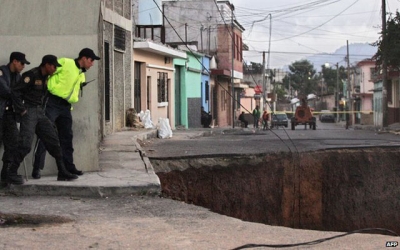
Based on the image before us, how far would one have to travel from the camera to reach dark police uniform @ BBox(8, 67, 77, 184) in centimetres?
816

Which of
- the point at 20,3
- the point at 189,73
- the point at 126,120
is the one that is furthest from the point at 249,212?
the point at 189,73

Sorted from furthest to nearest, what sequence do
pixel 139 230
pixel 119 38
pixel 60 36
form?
pixel 119 38 < pixel 60 36 < pixel 139 230

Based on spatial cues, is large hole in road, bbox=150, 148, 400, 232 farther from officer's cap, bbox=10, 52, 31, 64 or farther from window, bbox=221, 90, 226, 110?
window, bbox=221, 90, 226, 110

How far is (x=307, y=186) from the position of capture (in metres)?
12.7

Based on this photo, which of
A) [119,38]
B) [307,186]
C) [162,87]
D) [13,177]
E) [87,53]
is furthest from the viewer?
[162,87]

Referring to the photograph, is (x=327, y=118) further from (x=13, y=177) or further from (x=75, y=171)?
(x=13, y=177)

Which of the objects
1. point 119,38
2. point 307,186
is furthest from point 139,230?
point 119,38

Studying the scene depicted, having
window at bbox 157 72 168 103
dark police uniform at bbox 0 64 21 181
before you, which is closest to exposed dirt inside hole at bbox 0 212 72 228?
dark police uniform at bbox 0 64 21 181

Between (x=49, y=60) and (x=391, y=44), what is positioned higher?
(x=391, y=44)

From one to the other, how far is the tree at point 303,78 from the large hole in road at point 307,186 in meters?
105

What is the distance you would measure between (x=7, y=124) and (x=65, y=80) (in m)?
0.91

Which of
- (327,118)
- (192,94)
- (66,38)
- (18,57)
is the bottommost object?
(327,118)

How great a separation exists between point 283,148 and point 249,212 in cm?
233

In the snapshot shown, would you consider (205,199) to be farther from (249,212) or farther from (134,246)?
(134,246)
